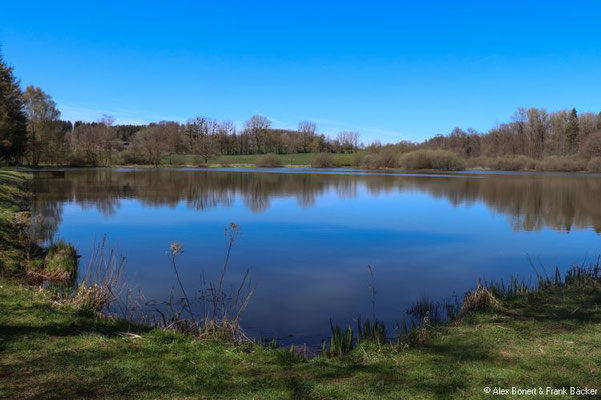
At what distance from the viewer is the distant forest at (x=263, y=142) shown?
50.8 metres

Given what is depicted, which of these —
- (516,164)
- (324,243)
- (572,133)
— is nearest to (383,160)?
(516,164)

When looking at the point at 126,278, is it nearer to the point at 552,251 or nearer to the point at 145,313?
the point at 145,313

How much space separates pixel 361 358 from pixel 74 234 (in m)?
10.6

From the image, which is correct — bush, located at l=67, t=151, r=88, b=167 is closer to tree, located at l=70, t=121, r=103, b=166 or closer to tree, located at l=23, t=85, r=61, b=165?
tree, located at l=70, t=121, r=103, b=166

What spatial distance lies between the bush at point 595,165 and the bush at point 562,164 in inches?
104

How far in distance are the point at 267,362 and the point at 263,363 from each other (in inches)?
2.0

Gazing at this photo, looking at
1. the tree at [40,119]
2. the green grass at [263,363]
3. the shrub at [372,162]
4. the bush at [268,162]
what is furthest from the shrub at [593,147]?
the tree at [40,119]

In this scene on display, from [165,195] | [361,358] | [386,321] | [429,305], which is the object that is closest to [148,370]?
[361,358]

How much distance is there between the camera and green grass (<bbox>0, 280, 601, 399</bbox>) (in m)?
3.58

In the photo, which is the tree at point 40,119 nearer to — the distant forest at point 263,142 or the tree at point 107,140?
the distant forest at point 263,142

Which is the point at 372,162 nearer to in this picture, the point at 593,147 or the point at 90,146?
the point at 593,147

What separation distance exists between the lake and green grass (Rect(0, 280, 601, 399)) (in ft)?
4.07

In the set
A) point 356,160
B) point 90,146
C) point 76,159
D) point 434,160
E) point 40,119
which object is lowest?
point 76,159

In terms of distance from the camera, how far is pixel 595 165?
55562mm
